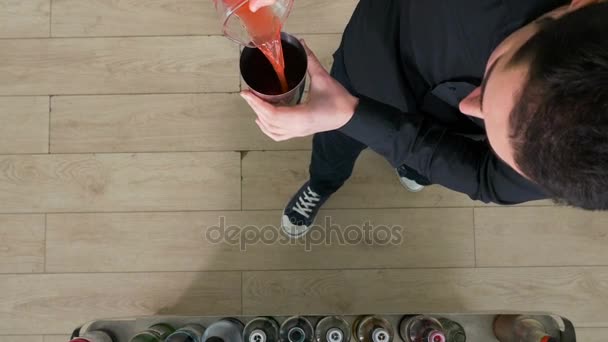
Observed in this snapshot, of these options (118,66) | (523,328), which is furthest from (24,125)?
(523,328)

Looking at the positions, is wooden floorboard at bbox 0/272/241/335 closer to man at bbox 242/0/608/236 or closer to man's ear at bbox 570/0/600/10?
man at bbox 242/0/608/236

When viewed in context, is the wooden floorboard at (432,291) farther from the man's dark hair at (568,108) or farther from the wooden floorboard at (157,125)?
the man's dark hair at (568,108)

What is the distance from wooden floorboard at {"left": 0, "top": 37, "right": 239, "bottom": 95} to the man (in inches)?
21.3

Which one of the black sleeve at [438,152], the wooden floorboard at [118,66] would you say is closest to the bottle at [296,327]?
the black sleeve at [438,152]

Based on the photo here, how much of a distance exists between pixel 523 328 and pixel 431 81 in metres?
0.52

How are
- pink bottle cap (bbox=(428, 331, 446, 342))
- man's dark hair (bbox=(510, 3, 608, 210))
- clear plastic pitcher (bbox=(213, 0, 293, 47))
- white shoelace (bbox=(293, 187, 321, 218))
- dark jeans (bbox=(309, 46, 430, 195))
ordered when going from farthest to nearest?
white shoelace (bbox=(293, 187, 321, 218)) → dark jeans (bbox=(309, 46, 430, 195)) → pink bottle cap (bbox=(428, 331, 446, 342)) → clear plastic pitcher (bbox=(213, 0, 293, 47)) → man's dark hair (bbox=(510, 3, 608, 210))

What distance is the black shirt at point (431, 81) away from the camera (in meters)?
0.60

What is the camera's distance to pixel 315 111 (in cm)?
63

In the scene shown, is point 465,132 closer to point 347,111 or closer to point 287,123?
point 347,111

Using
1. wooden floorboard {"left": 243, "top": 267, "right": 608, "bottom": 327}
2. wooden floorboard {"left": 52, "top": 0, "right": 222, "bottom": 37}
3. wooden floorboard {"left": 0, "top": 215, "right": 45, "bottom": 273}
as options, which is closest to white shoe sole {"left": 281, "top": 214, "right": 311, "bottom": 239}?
wooden floorboard {"left": 243, "top": 267, "right": 608, "bottom": 327}

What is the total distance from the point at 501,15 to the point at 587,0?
0.14 m

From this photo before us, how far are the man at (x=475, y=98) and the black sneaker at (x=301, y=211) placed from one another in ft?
→ 0.57

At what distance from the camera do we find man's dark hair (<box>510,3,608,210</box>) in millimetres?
383

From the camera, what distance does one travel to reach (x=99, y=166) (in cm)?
136
